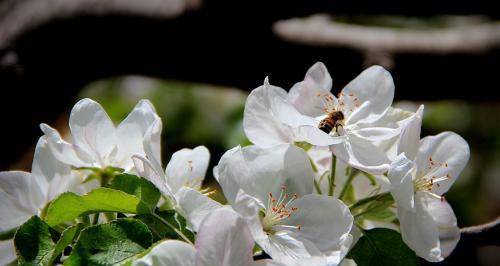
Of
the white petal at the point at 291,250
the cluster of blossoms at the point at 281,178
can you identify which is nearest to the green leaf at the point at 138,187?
the cluster of blossoms at the point at 281,178

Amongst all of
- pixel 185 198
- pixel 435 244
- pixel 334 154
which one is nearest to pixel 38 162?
pixel 185 198

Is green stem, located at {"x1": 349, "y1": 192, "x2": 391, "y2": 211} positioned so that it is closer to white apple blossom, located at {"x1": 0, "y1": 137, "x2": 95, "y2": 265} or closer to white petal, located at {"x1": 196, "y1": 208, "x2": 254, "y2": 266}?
white petal, located at {"x1": 196, "y1": 208, "x2": 254, "y2": 266}

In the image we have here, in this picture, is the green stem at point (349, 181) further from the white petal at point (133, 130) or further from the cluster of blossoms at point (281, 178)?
the white petal at point (133, 130)

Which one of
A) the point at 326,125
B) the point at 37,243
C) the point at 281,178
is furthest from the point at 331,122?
the point at 37,243

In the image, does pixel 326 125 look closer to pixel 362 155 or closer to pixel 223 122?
pixel 362 155

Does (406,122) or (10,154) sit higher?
(406,122)

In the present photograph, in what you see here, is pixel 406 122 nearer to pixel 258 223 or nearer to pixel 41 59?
pixel 258 223
